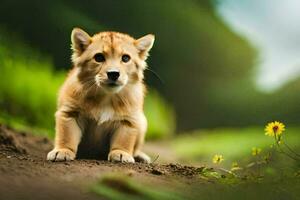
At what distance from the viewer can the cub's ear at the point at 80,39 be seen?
200 inches

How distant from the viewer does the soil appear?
3.38m

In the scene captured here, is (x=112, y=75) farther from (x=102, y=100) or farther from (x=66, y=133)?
(x=66, y=133)

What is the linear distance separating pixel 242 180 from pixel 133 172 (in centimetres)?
70

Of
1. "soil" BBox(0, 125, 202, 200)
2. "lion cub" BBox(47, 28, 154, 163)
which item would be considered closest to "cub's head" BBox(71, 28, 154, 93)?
"lion cub" BBox(47, 28, 154, 163)

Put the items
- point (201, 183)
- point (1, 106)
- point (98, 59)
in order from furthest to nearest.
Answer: point (1, 106)
point (98, 59)
point (201, 183)

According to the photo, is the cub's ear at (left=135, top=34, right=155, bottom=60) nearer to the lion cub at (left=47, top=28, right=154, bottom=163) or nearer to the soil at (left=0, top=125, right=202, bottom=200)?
the lion cub at (left=47, top=28, right=154, bottom=163)

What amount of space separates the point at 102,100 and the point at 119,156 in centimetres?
50

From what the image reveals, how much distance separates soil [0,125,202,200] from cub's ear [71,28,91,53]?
3.22 feet

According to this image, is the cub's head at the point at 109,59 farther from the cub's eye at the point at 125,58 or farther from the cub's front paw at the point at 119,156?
the cub's front paw at the point at 119,156

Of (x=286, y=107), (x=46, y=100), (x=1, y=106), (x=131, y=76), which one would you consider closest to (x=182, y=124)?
(x=286, y=107)

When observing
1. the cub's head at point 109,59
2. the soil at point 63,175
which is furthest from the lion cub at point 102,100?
the soil at point 63,175

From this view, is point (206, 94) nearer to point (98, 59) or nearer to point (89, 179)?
point (98, 59)

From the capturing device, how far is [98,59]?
493 centimetres

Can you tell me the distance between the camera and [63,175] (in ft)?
12.7
